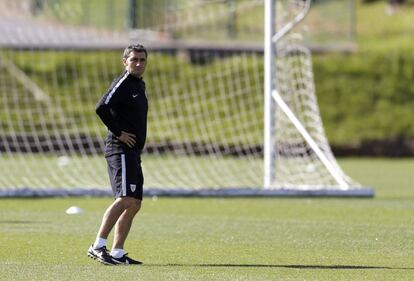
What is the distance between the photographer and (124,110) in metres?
11.5

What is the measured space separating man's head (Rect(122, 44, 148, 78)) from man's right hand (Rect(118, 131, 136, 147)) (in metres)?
0.60

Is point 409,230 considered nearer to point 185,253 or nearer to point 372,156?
point 185,253

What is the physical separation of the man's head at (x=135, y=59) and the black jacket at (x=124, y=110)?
0.26 ft

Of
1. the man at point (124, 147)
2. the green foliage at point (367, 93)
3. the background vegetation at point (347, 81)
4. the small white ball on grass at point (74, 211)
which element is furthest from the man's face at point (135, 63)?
the green foliage at point (367, 93)

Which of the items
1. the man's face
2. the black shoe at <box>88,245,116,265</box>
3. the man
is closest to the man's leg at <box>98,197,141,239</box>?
the man

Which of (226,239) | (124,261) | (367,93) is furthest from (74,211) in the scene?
(367,93)

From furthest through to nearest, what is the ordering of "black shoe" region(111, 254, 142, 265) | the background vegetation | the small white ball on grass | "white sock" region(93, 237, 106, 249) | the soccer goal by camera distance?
the background vegetation, the soccer goal, the small white ball on grass, "white sock" region(93, 237, 106, 249), "black shoe" region(111, 254, 142, 265)

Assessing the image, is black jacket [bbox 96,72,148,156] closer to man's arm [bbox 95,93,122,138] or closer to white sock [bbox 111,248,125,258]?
man's arm [bbox 95,93,122,138]

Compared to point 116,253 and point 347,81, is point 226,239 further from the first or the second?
point 347,81

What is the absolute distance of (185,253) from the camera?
12102mm

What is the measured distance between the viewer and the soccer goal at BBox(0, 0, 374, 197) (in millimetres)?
21906

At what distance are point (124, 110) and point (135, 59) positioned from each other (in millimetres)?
515

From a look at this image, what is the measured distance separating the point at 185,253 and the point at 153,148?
53.1ft

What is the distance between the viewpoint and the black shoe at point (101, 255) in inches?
→ 442
